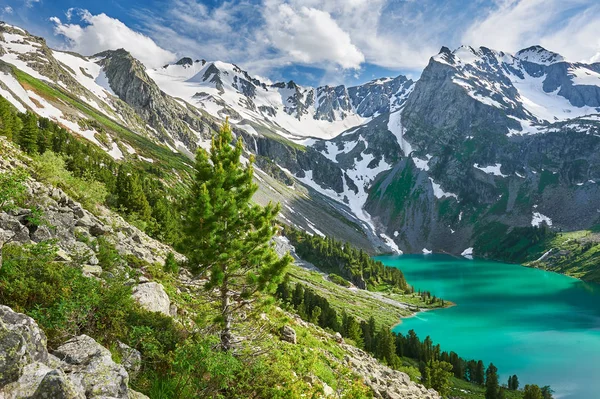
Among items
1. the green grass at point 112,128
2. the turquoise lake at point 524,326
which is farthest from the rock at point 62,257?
the green grass at point 112,128

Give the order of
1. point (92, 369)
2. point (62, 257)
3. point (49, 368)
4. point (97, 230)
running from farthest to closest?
point (97, 230) → point (62, 257) → point (92, 369) → point (49, 368)

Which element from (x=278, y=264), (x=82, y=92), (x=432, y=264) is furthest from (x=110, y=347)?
(x=82, y=92)

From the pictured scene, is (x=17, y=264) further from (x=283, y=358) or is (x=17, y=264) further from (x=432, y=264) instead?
(x=432, y=264)

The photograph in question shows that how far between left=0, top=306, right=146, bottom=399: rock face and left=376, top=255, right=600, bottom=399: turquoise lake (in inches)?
2579

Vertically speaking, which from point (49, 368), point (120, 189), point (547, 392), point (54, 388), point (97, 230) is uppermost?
point (120, 189)

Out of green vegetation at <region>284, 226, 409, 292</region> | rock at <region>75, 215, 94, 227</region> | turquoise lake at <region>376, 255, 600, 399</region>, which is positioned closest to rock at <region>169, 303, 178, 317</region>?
rock at <region>75, 215, 94, 227</region>

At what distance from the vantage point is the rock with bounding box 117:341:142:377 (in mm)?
11167

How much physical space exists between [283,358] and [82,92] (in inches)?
8514

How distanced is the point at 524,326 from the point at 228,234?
93.1 meters

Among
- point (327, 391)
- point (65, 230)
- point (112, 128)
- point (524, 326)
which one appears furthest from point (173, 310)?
point (112, 128)

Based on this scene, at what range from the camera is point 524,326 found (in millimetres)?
83938

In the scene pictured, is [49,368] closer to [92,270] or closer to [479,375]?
[92,270]

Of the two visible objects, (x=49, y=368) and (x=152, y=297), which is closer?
(x=49, y=368)

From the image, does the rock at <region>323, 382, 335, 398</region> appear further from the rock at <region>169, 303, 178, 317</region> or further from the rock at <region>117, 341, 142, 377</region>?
the rock at <region>117, 341, 142, 377</region>
